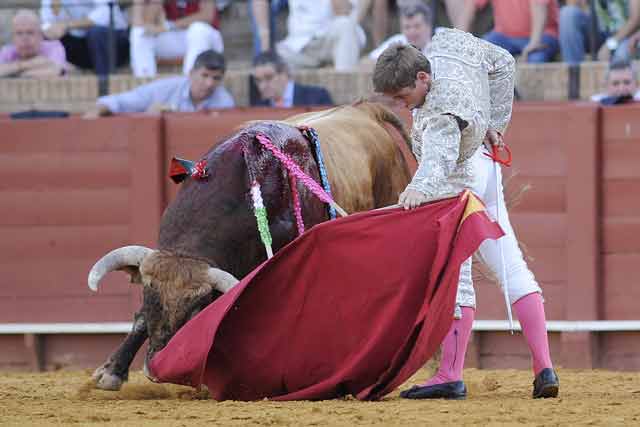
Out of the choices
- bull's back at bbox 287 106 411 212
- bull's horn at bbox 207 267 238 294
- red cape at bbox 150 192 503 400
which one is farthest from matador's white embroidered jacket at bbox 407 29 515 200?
bull's back at bbox 287 106 411 212

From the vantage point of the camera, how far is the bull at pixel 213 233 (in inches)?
193

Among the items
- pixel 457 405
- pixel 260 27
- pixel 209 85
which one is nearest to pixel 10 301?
pixel 209 85

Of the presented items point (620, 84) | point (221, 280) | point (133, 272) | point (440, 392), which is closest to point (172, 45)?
point (620, 84)

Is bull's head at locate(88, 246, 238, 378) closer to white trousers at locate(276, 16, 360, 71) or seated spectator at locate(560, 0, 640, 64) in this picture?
white trousers at locate(276, 16, 360, 71)

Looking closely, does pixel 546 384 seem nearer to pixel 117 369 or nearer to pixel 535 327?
pixel 535 327

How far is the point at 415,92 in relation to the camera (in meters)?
4.60

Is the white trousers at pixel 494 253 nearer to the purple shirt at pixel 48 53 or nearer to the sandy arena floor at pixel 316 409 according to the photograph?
the sandy arena floor at pixel 316 409

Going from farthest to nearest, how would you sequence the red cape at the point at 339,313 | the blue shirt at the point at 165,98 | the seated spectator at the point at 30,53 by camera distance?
the seated spectator at the point at 30,53 → the blue shirt at the point at 165,98 → the red cape at the point at 339,313

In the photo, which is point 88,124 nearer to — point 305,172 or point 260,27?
point 260,27

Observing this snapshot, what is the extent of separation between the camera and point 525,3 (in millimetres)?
8180

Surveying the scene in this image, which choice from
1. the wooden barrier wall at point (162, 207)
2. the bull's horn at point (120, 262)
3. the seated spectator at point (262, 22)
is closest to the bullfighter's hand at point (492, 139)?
the bull's horn at point (120, 262)

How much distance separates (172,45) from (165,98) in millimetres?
898

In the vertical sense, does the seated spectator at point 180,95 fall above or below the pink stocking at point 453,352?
above

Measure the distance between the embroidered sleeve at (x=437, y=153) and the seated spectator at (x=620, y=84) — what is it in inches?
116
